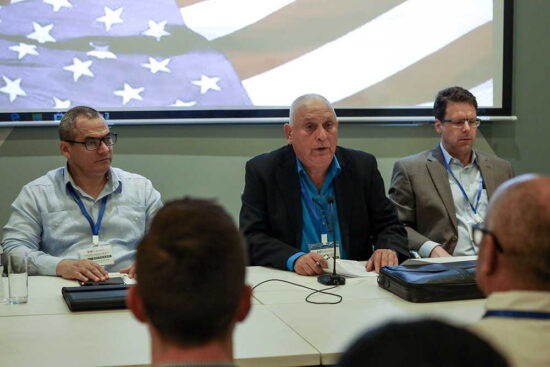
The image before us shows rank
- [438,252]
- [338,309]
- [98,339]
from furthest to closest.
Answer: [438,252] → [338,309] → [98,339]

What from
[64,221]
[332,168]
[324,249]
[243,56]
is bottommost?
[324,249]

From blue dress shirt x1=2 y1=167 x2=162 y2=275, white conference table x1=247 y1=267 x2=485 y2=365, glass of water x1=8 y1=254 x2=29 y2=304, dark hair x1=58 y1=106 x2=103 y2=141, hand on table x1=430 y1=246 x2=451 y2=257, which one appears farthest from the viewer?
hand on table x1=430 y1=246 x2=451 y2=257

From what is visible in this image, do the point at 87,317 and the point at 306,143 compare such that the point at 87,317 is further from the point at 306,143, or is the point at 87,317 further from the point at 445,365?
the point at 445,365

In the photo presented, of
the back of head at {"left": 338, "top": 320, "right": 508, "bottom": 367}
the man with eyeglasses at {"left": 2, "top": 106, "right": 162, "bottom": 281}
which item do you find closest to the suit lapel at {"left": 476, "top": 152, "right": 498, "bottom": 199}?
the man with eyeglasses at {"left": 2, "top": 106, "right": 162, "bottom": 281}

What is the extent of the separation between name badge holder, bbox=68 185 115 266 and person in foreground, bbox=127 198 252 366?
213 centimetres

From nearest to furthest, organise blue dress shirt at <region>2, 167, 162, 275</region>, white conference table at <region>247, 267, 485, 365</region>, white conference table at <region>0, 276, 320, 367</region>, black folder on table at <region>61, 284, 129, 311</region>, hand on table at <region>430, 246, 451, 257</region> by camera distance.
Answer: white conference table at <region>0, 276, 320, 367</region>, white conference table at <region>247, 267, 485, 365</region>, black folder on table at <region>61, 284, 129, 311</region>, blue dress shirt at <region>2, 167, 162, 275</region>, hand on table at <region>430, 246, 451, 257</region>

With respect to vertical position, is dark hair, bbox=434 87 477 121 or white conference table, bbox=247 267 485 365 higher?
dark hair, bbox=434 87 477 121

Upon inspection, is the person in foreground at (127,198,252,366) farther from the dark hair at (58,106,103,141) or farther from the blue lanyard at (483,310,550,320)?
the dark hair at (58,106,103,141)

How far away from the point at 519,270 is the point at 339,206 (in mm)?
2186

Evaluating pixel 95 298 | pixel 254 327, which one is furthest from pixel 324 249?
pixel 95 298

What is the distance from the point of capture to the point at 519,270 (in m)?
1.42

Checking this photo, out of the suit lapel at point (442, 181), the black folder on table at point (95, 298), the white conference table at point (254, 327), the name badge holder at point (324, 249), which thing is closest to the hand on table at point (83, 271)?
the white conference table at point (254, 327)

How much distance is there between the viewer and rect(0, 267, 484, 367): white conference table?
2.00 m

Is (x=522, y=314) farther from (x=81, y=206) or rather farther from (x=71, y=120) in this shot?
(x=71, y=120)
